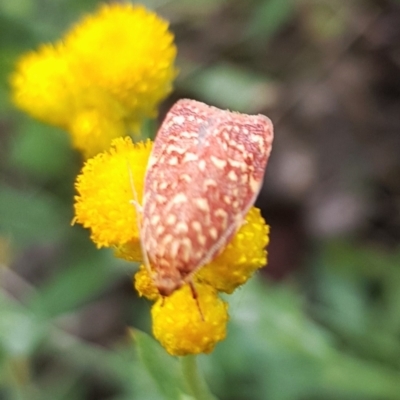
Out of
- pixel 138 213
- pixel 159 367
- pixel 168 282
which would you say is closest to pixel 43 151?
pixel 159 367

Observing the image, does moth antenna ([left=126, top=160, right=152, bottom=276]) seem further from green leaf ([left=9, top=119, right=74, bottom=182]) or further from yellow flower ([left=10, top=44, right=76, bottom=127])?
green leaf ([left=9, top=119, right=74, bottom=182])

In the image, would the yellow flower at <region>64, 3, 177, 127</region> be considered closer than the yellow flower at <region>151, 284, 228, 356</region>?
No

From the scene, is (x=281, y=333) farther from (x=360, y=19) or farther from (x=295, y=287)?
(x=360, y=19)

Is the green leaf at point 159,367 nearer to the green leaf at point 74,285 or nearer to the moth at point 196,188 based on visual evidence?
the moth at point 196,188

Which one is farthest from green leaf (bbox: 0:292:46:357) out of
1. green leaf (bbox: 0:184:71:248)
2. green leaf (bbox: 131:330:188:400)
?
green leaf (bbox: 131:330:188:400)

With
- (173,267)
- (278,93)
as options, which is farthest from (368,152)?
(173,267)

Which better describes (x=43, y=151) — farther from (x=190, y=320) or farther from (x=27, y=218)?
(x=190, y=320)
